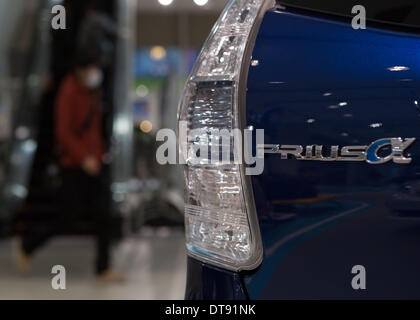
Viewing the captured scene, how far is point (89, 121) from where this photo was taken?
395 cm

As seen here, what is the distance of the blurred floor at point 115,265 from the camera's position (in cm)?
365

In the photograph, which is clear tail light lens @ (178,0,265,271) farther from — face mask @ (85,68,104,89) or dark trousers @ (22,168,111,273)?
face mask @ (85,68,104,89)

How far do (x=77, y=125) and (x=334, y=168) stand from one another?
3.25m

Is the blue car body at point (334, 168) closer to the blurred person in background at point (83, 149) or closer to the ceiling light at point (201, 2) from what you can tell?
the blurred person in background at point (83, 149)

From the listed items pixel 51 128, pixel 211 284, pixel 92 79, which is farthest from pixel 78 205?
pixel 211 284

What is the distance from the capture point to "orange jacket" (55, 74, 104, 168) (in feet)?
12.9

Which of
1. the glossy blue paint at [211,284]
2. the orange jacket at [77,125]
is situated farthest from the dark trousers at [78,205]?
the glossy blue paint at [211,284]

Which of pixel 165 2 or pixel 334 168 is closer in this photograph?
pixel 334 168

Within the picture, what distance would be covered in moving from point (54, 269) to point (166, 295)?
4.26 feet

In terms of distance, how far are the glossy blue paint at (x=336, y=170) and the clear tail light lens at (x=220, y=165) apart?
31 mm

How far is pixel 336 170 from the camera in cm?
90

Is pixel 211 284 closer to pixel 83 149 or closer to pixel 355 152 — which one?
pixel 355 152

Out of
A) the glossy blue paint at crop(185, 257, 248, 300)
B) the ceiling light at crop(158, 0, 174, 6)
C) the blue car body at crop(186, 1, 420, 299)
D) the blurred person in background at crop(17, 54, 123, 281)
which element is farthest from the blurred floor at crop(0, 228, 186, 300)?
the ceiling light at crop(158, 0, 174, 6)
